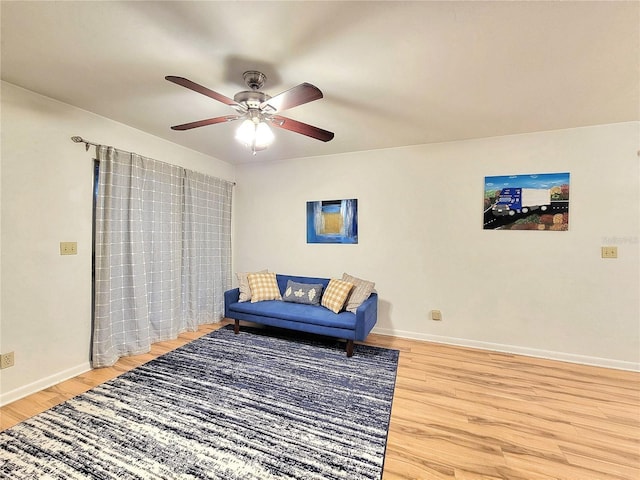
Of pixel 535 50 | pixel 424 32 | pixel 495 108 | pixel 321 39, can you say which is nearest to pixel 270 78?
pixel 321 39

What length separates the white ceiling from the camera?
1393 millimetres

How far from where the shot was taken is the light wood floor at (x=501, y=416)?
1.58 metres

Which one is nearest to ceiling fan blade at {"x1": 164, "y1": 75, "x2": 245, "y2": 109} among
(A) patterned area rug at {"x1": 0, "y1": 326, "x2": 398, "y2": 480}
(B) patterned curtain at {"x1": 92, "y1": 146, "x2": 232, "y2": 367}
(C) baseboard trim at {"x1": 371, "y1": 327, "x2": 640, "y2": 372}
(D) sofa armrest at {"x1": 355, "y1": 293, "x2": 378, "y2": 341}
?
(B) patterned curtain at {"x1": 92, "y1": 146, "x2": 232, "y2": 367}

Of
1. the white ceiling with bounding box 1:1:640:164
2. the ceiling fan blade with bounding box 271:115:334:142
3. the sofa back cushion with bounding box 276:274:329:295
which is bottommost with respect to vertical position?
the sofa back cushion with bounding box 276:274:329:295

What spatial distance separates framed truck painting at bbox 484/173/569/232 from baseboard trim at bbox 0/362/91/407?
4.42 meters

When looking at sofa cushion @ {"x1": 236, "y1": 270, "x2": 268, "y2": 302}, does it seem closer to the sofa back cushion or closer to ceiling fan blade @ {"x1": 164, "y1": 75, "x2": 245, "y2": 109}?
the sofa back cushion

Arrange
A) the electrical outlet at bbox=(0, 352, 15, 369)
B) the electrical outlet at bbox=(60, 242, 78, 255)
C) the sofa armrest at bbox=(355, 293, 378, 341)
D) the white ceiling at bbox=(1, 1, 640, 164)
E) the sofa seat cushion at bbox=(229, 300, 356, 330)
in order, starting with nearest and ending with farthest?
the white ceiling at bbox=(1, 1, 640, 164), the electrical outlet at bbox=(0, 352, 15, 369), the electrical outlet at bbox=(60, 242, 78, 255), the sofa armrest at bbox=(355, 293, 378, 341), the sofa seat cushion at bbox=(229, 300, 356, 330)

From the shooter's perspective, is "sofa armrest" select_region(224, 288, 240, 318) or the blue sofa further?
"sofa armrest" select_region(224, 288, 240, 318)

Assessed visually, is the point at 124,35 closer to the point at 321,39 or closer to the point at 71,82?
the point at 71,82

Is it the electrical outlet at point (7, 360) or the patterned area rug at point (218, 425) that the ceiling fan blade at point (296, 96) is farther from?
the electrical outlet at point (7, 360)

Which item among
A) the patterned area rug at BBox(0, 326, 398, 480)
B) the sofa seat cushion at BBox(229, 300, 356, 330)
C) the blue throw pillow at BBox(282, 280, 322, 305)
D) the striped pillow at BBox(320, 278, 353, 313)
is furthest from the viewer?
the blue throw pillow at BBox(282, 280, 322, 305)

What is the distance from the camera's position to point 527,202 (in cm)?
301

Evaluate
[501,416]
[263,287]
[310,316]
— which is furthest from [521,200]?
[263,287]

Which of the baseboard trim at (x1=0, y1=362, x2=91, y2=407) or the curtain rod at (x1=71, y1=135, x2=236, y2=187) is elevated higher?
the curtain rod at (x1=71, y1=135, x2=236, y2=187)
